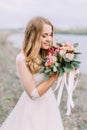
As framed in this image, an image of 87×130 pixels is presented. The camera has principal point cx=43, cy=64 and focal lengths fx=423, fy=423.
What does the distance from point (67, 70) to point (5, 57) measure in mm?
4401

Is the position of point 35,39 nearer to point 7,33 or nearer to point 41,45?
point 41,45

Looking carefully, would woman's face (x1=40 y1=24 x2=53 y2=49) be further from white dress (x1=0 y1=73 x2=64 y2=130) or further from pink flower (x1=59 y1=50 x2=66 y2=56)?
white dress (x1=0 y1=73 x2=64 y2=130)

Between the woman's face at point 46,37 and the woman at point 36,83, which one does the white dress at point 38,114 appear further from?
the woman's face at point 46,37

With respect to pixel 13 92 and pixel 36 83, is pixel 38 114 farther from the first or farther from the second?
pixel 13 92

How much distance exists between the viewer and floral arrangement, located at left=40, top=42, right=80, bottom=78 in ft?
9.39

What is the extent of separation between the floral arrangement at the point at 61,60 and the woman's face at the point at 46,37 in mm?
41

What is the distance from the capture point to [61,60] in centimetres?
290

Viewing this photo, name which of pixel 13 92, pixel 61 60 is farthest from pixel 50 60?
pixel 13 92

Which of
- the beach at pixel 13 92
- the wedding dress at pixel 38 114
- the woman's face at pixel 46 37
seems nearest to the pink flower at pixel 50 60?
the woman's face at pixel 46 37

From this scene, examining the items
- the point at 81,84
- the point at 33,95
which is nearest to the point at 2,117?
the point at 81,84

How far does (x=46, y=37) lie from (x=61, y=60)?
7.7 inches

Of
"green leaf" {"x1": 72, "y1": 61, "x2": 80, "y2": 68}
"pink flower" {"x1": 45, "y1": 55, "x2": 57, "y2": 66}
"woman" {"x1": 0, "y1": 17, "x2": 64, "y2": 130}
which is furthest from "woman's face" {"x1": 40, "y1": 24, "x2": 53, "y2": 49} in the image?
"green leaf" {"x1": 72, "y1": 61, "x2": 80, "y2": 68}

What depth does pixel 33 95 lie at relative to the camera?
9.46 feet

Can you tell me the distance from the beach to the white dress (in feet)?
5.32
